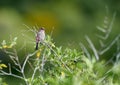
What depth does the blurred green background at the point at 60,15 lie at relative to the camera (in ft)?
49.4

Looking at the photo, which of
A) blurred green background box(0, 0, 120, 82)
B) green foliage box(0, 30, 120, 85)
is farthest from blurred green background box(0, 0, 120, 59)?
green foliage box(0, 30, 120, 85)

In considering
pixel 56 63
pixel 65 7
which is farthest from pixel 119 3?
pixel 56 63

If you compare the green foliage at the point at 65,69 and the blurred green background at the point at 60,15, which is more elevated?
the blurred green background at the point at 60,15

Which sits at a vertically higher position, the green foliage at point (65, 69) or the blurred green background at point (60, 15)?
the blurred green background at point (60, 15)

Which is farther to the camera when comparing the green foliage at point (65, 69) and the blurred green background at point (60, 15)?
the blurred green background at point (60, 15)

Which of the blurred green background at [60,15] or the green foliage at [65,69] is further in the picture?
the blurred green background at [60,15]

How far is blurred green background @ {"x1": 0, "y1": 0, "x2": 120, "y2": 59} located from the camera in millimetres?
15070

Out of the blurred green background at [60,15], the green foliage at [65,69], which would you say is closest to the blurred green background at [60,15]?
the blurred green background at [60,15]

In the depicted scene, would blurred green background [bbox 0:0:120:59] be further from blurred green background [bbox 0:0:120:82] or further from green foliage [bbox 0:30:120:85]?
green foliage [bbox 0:30:120:85]

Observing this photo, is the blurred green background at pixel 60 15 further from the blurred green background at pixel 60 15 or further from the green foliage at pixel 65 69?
the green foliage at pixel 65 69

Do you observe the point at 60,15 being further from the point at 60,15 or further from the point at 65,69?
the point at 65,69

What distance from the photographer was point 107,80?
3.30 metres

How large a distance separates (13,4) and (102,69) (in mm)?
13338

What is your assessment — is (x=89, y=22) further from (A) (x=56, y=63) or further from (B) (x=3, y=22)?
(A) (x=56, y=63)
